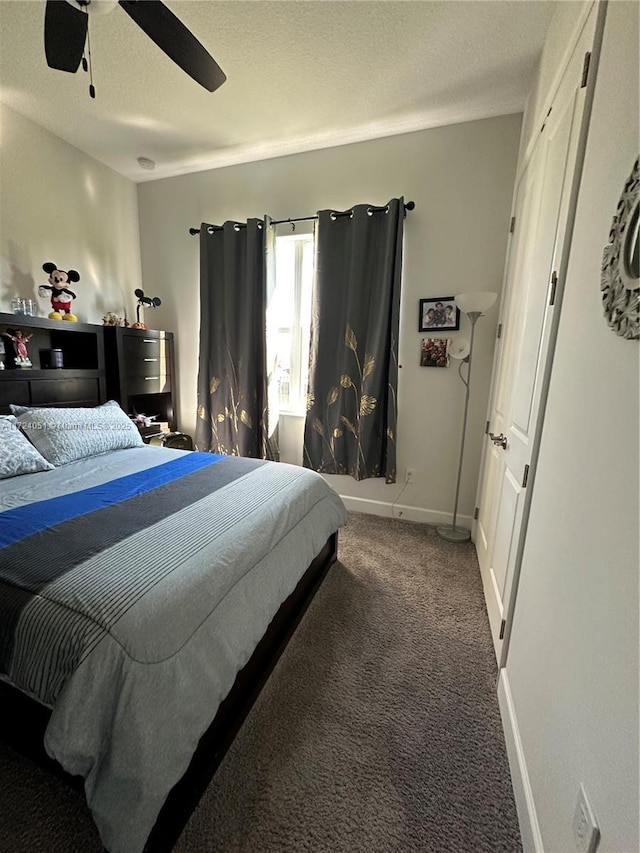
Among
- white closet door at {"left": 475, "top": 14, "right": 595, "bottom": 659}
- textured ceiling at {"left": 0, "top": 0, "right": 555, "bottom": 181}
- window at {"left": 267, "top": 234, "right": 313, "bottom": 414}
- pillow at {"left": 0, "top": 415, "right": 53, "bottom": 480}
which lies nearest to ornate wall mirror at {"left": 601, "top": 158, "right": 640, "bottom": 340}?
white closet door at {"left": 475, "top": 14, "right": 595, "bottom": 659}

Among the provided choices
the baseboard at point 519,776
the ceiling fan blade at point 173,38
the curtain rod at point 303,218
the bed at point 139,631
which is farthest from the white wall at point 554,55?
the baseboard at point 519,776

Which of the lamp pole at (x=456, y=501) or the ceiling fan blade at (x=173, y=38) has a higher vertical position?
the ceiling fan blade at (x=173, y=38)

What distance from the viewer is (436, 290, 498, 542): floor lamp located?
7.17 ft

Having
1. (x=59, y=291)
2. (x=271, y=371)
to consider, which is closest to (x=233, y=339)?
(x=271, y=371)

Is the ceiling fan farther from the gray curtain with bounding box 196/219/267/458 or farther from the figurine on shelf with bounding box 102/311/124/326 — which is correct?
the figurine on shelf with bounding box 102/311/124/326

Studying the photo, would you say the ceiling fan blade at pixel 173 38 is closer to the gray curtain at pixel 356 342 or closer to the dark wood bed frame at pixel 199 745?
the gray curtain at pixel 356 342

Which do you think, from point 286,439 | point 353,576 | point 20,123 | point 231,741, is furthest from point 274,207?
point 231,741

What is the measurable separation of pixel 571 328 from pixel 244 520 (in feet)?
4.35

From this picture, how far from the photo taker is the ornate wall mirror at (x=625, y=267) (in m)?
0.71

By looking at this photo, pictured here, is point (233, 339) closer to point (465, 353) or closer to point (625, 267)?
point (465, 353)

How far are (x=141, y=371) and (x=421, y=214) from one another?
2661mm

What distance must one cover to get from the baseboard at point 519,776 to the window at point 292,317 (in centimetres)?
239

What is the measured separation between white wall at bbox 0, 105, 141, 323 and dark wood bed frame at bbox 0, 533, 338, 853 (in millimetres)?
2556

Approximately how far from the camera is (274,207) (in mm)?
2920
